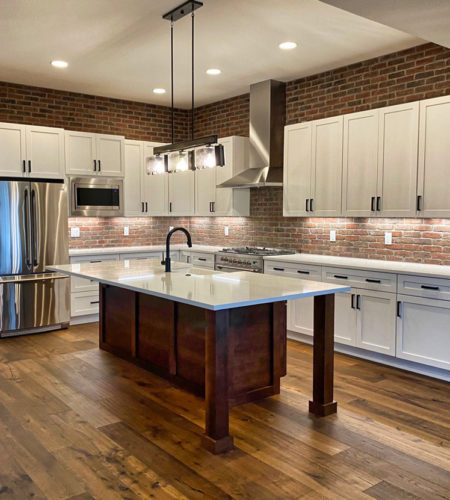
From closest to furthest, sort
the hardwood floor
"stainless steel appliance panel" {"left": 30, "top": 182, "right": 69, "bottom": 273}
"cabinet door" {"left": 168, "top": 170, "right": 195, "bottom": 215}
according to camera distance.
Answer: the hardwood floor → "stainless steel appliance panel" {"left": 30, "top": 182, "right": 69, "bottom": 273} → "cabinet door" {"left": 168, "top": 170, "right": 195, "bottom": 215}

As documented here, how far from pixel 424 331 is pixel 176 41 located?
11.2ft

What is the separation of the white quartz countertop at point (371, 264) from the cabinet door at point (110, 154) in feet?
8.24

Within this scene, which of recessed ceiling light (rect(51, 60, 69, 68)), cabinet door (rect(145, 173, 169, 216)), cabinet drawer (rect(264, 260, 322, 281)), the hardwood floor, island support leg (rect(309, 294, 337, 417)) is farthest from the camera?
cabinet door (rect(145, 173, 169, 216))

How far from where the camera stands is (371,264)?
15.5 ft

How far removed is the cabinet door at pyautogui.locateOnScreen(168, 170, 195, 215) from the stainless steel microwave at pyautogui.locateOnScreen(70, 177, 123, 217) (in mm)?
835

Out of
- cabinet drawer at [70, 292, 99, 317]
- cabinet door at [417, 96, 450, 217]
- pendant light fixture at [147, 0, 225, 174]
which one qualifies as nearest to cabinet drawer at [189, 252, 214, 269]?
cabinet drawer at [70, 292, 99, 317]

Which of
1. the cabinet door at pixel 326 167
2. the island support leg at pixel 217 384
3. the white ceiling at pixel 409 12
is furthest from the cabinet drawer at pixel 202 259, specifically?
the white ceiling at pixel 409 12

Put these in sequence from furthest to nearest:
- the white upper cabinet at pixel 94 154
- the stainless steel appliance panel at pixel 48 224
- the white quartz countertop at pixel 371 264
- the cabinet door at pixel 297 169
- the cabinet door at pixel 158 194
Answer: the cabinet door at pixel 158 194
the white upper cabinet at pixel 94 154
the stainless steel appliance panel at pixel 48 224
the cabinet door at pixel 297 169
the white quartz countertop at pixel 371 264

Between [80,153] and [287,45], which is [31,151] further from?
[287,45]

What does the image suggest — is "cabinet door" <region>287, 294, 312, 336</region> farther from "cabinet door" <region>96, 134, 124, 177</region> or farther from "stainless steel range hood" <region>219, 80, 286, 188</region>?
"cabinet door" <region>96, 134, 124, 177</region>

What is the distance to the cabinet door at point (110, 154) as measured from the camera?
6.40 m

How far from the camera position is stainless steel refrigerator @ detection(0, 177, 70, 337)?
18.0 feet

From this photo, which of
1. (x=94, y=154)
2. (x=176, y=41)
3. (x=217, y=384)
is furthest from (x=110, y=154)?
(x=217, y=384)

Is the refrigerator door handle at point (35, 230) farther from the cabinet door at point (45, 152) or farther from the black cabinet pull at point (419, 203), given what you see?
the black cabinet pull at point (419, 203)
